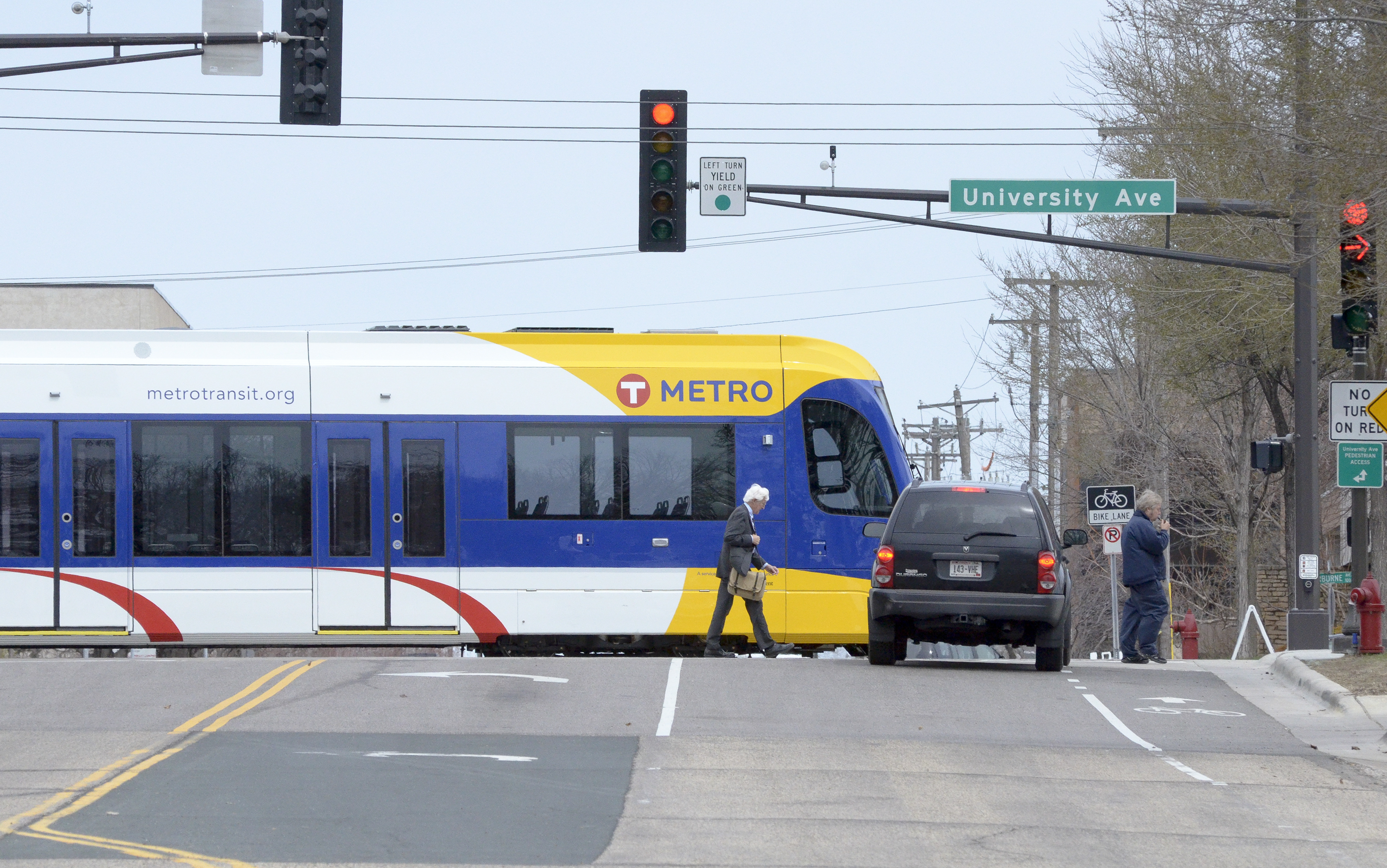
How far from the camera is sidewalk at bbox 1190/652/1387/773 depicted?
1246cm

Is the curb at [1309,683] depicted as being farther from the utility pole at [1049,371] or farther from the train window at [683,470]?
the utility pole at [1049,371]

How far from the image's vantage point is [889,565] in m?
15.8

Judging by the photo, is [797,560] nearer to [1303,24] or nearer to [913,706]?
[913,706]

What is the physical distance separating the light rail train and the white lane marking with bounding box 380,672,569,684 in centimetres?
328

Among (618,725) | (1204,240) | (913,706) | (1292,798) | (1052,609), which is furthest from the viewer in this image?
(1204,240)

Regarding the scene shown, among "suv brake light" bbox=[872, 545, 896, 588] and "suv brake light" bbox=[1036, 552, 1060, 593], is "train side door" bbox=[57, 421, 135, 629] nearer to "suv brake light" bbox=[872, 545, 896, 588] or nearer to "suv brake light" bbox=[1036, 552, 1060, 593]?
"suv brake light" bbox=[872, 545, 896, 588]

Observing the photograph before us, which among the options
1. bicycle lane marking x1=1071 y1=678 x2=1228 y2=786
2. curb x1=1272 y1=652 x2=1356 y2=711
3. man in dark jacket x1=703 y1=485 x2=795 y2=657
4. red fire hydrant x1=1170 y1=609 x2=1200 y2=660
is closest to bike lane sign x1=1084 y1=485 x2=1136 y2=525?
red fire hydrant x1=1170 y1=609 x2=1200 y2=660

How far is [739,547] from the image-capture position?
17.7 meters

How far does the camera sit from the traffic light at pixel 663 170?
1880 cm

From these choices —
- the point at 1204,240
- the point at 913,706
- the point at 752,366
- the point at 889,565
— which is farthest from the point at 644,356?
the point at 1204,240

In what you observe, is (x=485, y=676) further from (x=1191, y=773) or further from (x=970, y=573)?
(x=1191, y=773)

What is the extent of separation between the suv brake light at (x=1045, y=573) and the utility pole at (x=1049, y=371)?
19646 millimetres

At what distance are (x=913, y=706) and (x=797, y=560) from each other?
5.24 m

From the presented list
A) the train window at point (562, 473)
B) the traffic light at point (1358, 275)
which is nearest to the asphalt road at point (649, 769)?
the train window at point (562, 473)
